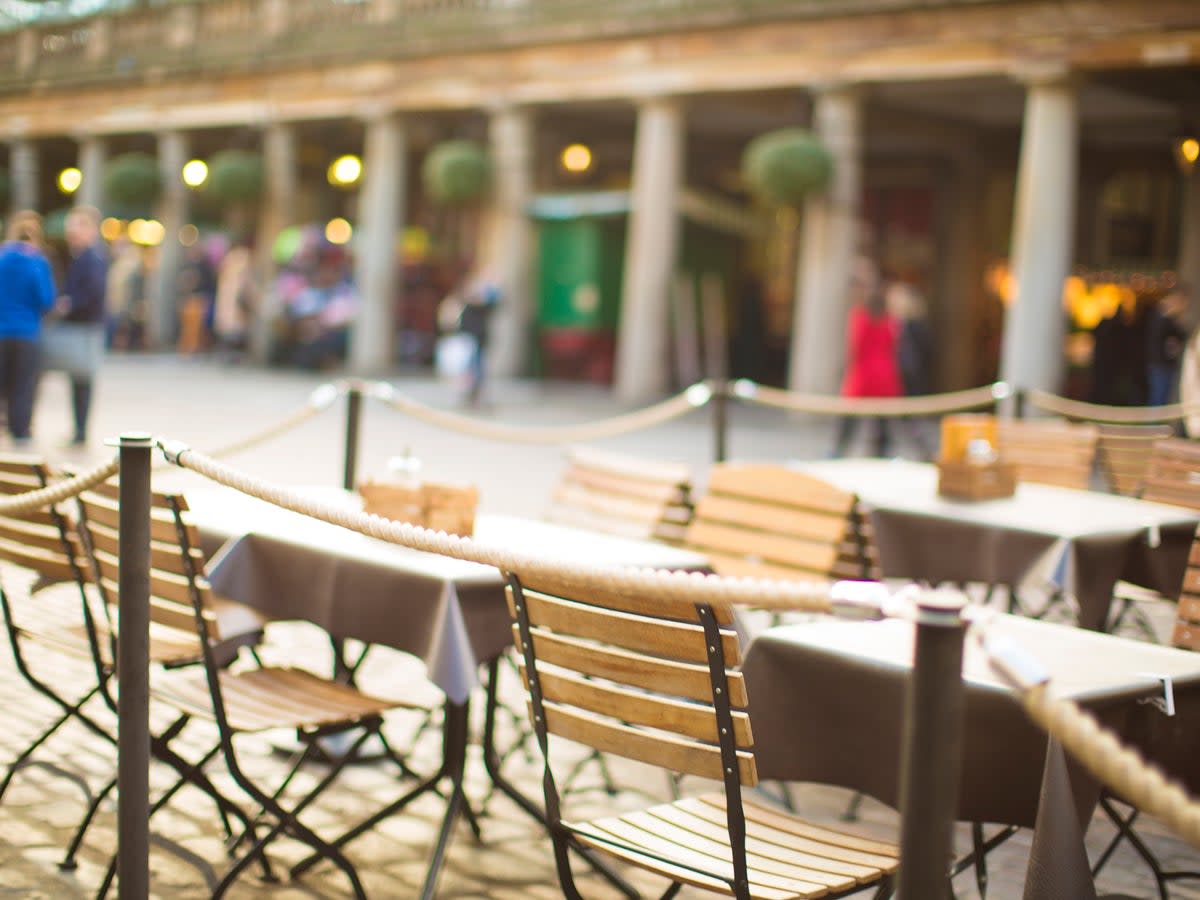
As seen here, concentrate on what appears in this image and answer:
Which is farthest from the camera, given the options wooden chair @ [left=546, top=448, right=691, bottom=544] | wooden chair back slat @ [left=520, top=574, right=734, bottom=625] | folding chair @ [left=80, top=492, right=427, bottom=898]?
wooden chair @ [left=546, top=448, right=691, bottom=544]

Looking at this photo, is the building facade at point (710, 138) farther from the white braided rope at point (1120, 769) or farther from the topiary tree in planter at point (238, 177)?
the white braided rope at point (1120, 769)

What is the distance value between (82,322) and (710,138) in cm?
1420

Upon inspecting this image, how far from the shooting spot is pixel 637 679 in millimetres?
3408

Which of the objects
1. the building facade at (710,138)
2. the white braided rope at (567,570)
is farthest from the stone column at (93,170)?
the white braided rope at (567,570)

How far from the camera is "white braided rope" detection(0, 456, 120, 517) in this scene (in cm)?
381

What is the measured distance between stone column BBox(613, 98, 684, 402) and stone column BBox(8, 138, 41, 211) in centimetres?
1726

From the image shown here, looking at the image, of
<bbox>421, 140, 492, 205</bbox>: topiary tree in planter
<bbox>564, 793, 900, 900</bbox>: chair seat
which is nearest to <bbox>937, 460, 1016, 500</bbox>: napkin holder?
<bbox>564, 793, 900, 900</bbox>: chair seat

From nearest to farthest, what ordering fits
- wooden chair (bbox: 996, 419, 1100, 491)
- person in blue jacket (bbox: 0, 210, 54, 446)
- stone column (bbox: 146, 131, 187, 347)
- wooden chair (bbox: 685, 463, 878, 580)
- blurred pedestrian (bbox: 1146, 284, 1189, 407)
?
1. wooden chair (bbox: 685, 463, 878, 580)
2. wooden chair (bbox: 996, 419, 1100, 491)
3. person in blue jacket (bbox: 0, 210, 54, 446)
4. blurred pedestrian (bbox: 1146, 284, 1189, 407)
5. stone column (bbox: 146, 131, 187, 347)

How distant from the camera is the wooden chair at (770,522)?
231 inches

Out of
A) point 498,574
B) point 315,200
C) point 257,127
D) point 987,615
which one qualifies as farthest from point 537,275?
point 987,615

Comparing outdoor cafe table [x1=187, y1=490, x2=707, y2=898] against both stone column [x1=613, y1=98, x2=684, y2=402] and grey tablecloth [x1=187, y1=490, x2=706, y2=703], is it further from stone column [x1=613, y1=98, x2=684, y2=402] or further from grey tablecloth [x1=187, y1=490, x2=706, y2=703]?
stone column [x1=613, y1=98, x2=684, y2=402]

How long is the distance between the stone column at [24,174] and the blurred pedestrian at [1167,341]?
24628 mm

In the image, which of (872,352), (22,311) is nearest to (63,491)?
(22,311)

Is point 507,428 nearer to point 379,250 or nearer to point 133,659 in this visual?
point 133,659
